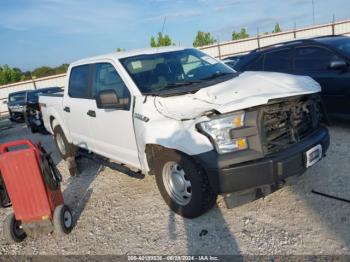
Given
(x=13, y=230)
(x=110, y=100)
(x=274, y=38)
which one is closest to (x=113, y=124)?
(x=110, y=100)

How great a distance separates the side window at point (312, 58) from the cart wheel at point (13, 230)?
5282 mm

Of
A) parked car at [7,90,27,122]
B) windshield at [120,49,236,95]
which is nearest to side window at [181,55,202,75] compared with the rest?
windshield at [120,49,236,95]

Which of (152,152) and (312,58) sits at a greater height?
(312,58)

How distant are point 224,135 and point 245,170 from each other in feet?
1.24

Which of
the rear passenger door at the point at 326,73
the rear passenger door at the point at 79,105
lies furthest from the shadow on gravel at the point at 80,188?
the rear passenger door at the point at 326,73

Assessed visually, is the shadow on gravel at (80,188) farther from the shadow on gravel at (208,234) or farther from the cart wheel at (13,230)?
the shadow on gravel at (208,234)

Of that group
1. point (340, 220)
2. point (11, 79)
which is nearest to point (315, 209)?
point (340, 220)

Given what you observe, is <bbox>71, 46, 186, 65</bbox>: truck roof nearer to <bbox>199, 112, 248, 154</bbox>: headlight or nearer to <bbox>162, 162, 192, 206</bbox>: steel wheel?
<bbox>162, 162, 192, 206</bbox>: steel wheel

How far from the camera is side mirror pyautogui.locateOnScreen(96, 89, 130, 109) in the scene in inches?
167

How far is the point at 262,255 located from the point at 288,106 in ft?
4.89

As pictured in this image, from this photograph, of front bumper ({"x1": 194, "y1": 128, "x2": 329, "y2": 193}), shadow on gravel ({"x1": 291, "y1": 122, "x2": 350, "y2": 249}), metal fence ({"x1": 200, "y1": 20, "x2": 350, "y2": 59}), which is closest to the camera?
front bumper ({"x1": 194, "y1": 128, "x2": 329, "y2": 193})

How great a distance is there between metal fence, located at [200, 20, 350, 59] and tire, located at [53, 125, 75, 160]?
74.6 ft

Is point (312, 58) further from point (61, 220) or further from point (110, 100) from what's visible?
point (61, 220)

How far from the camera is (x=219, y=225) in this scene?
378 centimetres
